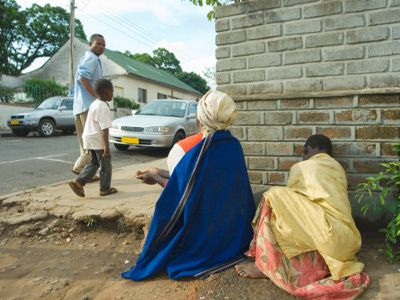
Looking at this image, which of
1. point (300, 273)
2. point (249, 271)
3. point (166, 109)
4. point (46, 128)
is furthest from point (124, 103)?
point (300, 273)

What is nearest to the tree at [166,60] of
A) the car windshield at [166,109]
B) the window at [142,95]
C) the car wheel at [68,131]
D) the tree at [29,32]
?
the tree at [29,32]

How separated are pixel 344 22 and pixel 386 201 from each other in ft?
4.89

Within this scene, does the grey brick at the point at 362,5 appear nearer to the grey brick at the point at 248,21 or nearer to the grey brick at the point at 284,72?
the grey brick at the point at 284,72

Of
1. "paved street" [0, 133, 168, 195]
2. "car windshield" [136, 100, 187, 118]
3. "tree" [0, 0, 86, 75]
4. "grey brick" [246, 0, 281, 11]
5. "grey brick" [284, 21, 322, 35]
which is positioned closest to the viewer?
"grey brick" [284, 21, 322, 35]

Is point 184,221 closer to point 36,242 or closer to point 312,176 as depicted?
point 312,176

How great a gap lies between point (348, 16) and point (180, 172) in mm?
1856

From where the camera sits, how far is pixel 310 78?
3.09 meters

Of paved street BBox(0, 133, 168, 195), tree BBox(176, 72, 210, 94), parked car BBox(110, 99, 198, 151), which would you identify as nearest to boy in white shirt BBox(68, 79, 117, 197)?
paved street BBox(0, 133, 168, 195)

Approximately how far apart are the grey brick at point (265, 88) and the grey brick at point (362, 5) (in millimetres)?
808

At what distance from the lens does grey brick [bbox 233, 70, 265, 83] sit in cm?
327

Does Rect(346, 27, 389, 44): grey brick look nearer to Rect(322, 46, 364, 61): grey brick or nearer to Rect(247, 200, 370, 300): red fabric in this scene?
Rect(322, 46, 364, 61): grey brick

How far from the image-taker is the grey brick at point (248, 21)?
128 inches

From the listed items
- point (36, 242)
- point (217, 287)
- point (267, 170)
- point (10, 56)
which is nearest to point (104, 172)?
point (36, 242)

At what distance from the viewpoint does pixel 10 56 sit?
36.7 m
